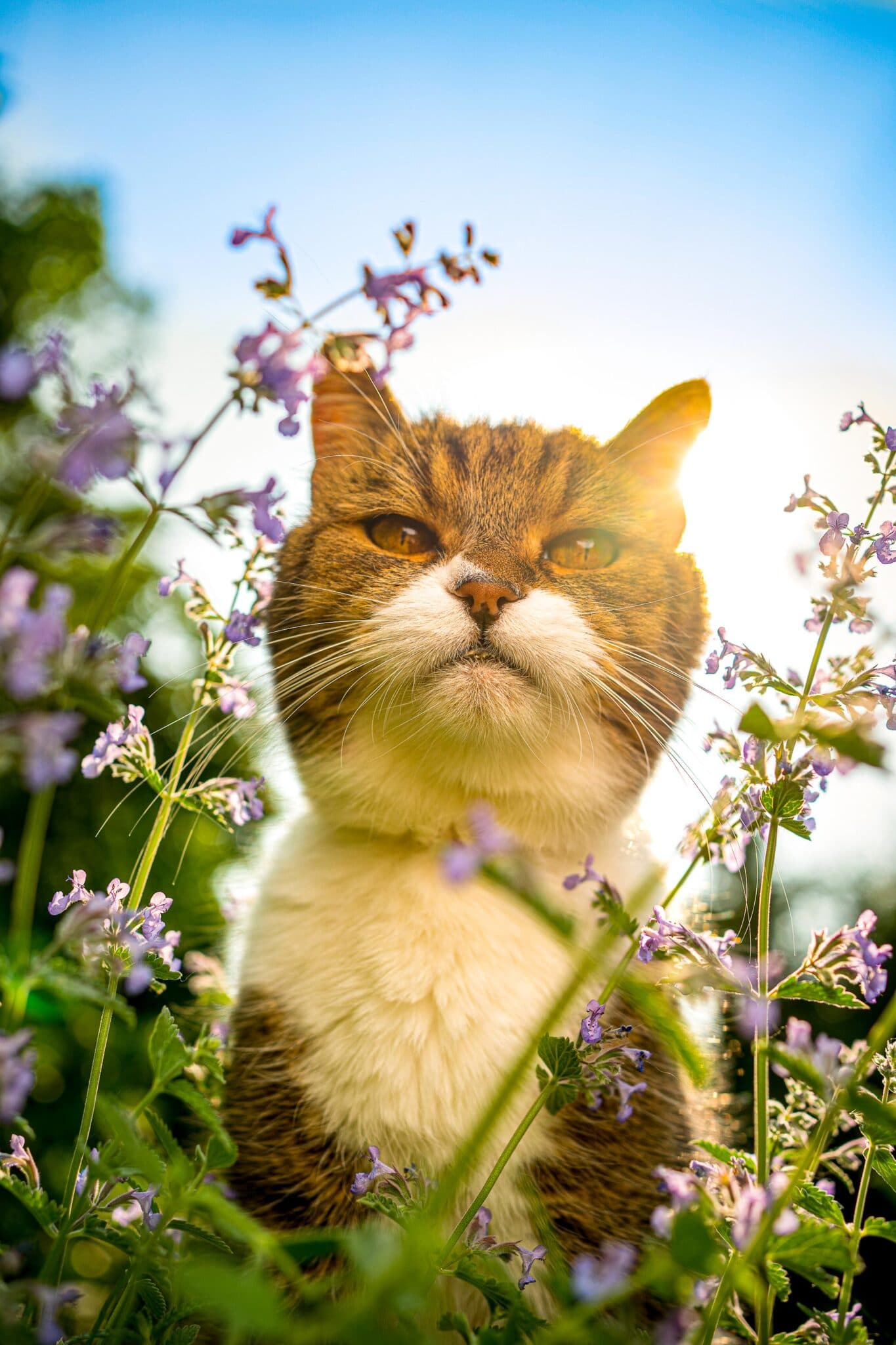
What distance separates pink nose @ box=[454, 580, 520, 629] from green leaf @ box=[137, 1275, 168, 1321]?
2.85 feet

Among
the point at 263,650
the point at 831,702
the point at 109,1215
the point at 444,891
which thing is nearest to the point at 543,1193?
the point at 444,891

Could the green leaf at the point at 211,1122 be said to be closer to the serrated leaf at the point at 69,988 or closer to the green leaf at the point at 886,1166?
the serrated leaf at the point at 69,988

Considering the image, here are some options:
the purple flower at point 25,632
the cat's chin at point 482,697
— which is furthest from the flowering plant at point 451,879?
the cat's chin at point 482,697

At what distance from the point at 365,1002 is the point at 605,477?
105cm

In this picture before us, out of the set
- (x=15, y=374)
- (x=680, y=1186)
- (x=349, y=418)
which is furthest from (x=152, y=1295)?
(x=349, y=418)

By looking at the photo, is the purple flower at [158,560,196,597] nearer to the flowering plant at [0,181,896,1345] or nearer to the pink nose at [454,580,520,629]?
the flowering plant at [0,181,896,1345]

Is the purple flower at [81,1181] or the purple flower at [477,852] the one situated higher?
the purple flower at [477,852]

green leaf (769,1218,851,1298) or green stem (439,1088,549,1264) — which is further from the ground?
green leaf (769,1218,851,1298)

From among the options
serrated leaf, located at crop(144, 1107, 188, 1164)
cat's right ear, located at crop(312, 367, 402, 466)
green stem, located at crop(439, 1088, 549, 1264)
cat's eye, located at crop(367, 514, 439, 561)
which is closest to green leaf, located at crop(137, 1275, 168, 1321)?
serrated leaf, located at crop(144, 1107, 188, 1164)

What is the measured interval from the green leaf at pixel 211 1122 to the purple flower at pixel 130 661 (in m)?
0.25

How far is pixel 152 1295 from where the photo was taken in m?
0.63

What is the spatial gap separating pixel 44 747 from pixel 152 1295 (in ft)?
1.65

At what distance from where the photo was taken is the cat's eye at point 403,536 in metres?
1.52

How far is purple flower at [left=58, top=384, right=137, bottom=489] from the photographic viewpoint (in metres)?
0.42
